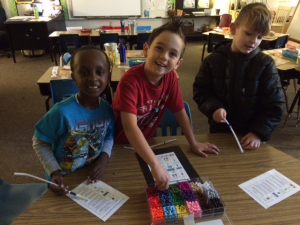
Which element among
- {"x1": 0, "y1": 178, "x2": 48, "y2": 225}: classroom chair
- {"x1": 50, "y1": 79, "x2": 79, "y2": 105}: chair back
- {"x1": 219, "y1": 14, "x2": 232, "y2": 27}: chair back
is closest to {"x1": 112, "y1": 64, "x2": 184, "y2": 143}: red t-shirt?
{"x1": 0, "y1": 178, "x2": 48, "y2": 225}: classroom chair

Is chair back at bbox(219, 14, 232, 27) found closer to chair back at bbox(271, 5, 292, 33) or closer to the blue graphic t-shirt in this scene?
chair back at bbox(271, 5, 292, 33)

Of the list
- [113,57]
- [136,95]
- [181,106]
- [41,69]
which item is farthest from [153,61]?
[41,69]

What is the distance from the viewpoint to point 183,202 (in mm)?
828

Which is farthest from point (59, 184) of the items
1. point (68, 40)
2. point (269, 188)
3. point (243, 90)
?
point (68, 40)

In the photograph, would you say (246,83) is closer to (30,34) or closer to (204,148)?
(204,148)

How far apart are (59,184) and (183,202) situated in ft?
1.50

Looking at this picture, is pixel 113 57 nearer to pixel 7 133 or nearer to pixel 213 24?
pixel 7 133

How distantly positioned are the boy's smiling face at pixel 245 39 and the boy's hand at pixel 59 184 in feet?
3.42

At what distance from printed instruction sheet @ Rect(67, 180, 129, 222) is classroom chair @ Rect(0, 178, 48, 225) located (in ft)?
1.64

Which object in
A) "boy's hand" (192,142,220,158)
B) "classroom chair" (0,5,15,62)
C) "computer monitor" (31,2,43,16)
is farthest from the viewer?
"computer monitor" (31,2,43,16)

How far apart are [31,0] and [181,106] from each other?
626cm

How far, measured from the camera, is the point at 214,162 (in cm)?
109

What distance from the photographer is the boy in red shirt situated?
3.34ft

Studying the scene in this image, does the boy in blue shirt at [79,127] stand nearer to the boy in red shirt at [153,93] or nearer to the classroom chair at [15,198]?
the boy in red shirt at [153,93]
